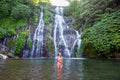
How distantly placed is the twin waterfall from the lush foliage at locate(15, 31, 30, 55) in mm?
1568

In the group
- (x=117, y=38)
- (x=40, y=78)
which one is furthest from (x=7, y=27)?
(x=40, y=78)

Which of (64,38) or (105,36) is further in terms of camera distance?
(64,38)

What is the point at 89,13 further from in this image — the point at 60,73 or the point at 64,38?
the point at 60,73

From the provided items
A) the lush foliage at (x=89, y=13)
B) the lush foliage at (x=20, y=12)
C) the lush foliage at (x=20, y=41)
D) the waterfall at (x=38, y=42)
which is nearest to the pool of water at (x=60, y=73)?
the waterfall at (x=38, y=42)

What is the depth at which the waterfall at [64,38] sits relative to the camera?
37.3 meters

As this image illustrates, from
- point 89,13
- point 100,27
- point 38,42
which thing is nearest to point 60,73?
point 100,27

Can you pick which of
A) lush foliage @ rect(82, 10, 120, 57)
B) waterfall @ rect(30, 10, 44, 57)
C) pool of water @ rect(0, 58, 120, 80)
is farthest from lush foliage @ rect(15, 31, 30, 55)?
pool of water @ rect(0, 58, 120, 80)

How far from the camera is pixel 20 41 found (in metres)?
37.9

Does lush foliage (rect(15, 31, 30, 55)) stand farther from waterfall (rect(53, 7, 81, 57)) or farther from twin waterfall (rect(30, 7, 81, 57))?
waterfall (rect(53, 7, 81, 57))

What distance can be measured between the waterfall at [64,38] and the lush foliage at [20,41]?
485 cm

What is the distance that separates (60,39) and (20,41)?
21.4ft

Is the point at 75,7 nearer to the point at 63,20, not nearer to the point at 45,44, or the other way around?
the point at 63,20

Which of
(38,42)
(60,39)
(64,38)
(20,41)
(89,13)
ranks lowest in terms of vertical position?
(38,42)

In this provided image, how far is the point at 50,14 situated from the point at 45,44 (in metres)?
11.0
